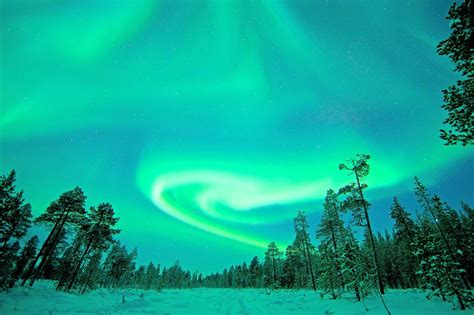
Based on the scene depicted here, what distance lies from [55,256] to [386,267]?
81.9 m

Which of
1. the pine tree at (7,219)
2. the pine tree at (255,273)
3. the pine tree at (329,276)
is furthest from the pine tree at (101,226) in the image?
the pine tree at (255,273)

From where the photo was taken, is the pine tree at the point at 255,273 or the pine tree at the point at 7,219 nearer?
the pine tree at the point at 7,219

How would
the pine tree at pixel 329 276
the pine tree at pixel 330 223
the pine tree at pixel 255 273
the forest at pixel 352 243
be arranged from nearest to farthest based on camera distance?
the forest at pixel 352 243, the pine tree at pixel 329 276, the pine tree at pixel 330 223, the pine tree at pixel 255 273

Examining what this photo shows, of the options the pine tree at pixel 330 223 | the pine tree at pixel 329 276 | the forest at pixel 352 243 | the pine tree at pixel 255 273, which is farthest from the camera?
the pine tree at pixel 255 273

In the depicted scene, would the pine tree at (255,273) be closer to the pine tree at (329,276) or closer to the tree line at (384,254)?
the tree line at (384,254)

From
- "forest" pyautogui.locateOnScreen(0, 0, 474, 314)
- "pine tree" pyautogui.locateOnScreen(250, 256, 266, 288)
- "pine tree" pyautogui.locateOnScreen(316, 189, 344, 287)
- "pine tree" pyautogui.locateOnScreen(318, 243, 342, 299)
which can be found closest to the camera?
"forest" pyautogui.locateOnScreen(0, 0, 474, 314)

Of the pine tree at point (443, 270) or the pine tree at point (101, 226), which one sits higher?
the pine tree at point (101, 226)

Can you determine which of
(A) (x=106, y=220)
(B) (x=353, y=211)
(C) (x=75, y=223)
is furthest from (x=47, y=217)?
(B) (x=353, y=211)

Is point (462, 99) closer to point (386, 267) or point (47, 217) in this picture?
point (47, 217)

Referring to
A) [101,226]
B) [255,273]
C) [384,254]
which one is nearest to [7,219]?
[101,226]

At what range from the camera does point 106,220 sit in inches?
1183

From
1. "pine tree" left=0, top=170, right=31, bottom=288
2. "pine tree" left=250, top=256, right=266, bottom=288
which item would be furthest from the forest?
"pine tree" left=250, top=256, right=266, bottom=288

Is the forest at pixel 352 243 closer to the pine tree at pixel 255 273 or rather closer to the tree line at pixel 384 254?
the tree line at pixel 384 254

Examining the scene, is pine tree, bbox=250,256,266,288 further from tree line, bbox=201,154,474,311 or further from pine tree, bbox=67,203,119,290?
pine tree, bbox=67,203,119,290
